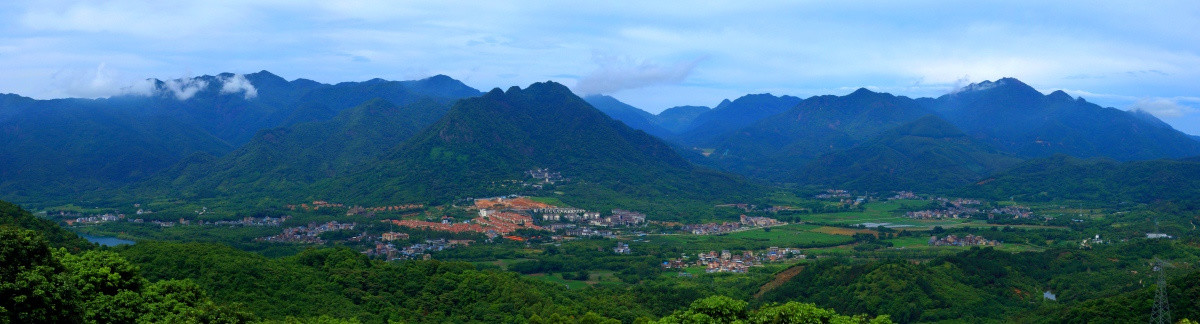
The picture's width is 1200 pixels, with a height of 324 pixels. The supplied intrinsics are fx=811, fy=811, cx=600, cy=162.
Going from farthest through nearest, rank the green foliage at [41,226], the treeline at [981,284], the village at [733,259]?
the village at [733,259], the treeline at [981,284], the green foliage at [41,226]

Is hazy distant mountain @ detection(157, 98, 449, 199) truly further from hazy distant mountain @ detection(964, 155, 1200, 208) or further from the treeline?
hazy distant mountain @ detection(964, 155, 1200, 208)

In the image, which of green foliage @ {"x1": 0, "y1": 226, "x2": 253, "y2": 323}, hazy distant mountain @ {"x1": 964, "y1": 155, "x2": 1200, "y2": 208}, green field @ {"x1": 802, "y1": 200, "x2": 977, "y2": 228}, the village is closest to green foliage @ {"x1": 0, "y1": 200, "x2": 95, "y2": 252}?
green foliage @ {"x1": 0, "y1": 226, "x2": 253, "y2": 323}

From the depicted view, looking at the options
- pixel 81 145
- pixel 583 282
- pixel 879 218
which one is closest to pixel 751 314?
pixel 583 282

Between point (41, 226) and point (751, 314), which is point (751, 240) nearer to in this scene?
point (41, 226)

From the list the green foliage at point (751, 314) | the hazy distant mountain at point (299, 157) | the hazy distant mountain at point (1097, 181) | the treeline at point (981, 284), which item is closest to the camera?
the green foliage at point (751, 314)

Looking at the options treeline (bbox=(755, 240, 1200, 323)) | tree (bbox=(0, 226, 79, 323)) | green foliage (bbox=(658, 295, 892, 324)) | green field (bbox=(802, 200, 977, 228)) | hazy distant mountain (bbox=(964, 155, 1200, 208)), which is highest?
tree (bbox=(0, 226, 79, 323))

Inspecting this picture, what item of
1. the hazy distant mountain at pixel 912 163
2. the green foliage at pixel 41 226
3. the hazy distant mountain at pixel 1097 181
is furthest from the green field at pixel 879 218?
the green foliage at pixel 41 226

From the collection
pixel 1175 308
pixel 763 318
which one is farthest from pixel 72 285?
pixel 1175 308

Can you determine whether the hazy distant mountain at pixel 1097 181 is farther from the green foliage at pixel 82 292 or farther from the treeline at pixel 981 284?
the green foliage at pixel 82 292

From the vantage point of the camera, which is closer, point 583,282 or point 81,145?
point 583,282
